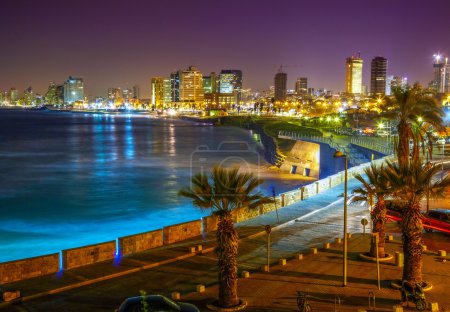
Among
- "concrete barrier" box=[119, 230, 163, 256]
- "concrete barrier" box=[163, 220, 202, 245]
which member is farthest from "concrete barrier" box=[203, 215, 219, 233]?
"concrete barrier" box=[119, 230, 163, 256]

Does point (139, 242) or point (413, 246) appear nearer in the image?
point (413, 246)

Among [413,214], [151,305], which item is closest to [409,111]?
[413,214]

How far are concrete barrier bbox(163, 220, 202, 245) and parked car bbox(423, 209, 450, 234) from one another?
793 centimetres

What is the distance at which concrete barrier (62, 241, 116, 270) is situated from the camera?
44.2 feet

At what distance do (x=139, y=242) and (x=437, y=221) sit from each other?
1012cm

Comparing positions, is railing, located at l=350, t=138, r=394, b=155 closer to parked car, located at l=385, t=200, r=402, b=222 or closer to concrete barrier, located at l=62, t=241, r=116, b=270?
parked car, located at l=385, t=200, r=402, b=222

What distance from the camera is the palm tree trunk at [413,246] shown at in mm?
11664

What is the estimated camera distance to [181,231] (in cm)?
1641

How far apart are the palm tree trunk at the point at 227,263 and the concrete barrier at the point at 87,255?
463 cm

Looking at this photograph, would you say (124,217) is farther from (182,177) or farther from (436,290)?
(436,290)

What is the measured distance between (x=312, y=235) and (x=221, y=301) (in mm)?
6998

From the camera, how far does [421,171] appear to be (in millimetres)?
11742

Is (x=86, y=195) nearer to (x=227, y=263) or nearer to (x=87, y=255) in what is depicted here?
(x=87, y=255)

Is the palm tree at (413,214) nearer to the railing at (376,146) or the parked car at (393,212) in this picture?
the parked car at (393,212)
